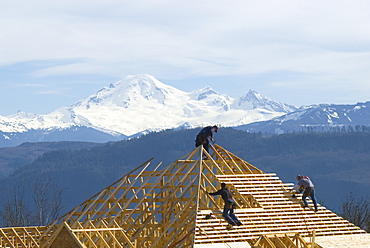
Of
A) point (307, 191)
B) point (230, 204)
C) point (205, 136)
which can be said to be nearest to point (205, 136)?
point (205, 136)

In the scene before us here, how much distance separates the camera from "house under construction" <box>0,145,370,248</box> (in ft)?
135

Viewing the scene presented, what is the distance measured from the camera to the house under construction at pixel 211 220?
4103 centimetres

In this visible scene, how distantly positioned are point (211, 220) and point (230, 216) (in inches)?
43.7

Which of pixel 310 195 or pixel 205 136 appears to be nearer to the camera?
pixel 310 195

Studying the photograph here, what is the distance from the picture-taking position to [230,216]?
42.0 m

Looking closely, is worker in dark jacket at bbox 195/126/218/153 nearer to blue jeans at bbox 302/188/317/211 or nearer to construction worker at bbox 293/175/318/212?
construction worker at bbox 293/175/318/212

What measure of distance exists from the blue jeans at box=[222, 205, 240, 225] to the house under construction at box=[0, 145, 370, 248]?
31cm

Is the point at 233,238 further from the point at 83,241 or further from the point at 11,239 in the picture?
the point at 11,239

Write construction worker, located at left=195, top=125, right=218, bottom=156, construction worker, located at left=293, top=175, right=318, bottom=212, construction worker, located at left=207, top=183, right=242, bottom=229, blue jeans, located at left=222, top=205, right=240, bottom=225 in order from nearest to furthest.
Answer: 1. construction worker, located at left=207, top=183, right=242, bottom=229
2. blue jeans, located at left=222, top=205, right=240, bottom=225
3. construction worker, located at left=293, top=175, right=318, bottom=212
4. construction worker, located at left=195, top=125, right=218, bottom=156

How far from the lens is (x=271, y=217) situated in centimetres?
4419

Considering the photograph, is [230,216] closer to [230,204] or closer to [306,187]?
[230,204]

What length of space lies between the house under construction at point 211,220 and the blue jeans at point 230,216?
1.02 ft

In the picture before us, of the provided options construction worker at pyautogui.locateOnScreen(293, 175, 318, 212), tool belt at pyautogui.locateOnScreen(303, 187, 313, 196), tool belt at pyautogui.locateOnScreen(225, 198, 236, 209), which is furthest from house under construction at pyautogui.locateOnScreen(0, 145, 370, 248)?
tool belt at pyautogui.locateOnScreen(225, 198, 236, 209)

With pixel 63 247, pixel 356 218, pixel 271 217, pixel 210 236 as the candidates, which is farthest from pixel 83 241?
pixel 356 218
